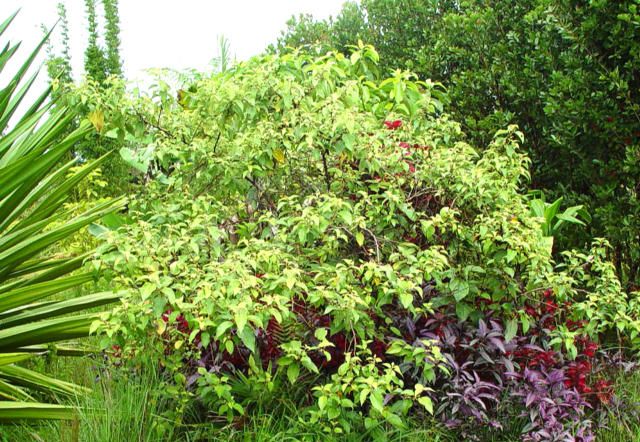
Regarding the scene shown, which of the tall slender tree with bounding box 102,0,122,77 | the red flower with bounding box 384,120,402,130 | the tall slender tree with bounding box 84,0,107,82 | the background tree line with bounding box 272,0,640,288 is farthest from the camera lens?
the tall slender tree with bounding box 102,0,122,77

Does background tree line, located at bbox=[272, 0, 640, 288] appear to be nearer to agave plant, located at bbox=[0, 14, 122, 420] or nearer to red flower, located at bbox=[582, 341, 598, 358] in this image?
red flower, located at bbox=[582, 341, 598, 358]

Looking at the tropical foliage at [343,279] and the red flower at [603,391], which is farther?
the red flower at [603,391]

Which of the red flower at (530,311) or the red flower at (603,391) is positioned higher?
the red flower at (530,311)

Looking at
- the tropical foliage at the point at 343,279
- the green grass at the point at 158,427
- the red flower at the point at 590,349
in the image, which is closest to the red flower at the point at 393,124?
the tropical foliage at the point at 343,279

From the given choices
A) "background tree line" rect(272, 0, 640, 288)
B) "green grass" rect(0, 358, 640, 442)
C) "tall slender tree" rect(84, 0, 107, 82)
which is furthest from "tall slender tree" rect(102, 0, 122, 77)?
"green grass" rect(0, 358, 640, 442)

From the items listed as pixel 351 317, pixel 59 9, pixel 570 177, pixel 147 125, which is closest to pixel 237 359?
pixel 351 317

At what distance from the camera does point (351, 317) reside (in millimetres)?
3434

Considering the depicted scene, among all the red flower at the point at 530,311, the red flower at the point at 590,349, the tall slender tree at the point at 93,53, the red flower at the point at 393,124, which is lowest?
the red flower at the point at 590,349

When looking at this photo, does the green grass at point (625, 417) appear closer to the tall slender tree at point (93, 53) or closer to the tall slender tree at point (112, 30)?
the tall slender tree at point (93, 53)

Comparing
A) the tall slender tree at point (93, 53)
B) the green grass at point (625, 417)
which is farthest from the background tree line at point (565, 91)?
the tall slender tree at point (93, 53)

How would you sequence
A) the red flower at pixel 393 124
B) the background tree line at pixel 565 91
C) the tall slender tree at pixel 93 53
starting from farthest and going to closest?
the tall slender tree at pixel 93 53
the background tree line at pixel 565 91
the red flower at pixel 393 124

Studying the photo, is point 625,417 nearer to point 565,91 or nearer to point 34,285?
point 565,91

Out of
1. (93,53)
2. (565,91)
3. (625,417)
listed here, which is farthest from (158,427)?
(93,53)

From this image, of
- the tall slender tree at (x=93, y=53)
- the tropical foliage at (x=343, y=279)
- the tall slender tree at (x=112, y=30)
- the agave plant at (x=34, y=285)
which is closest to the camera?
the tropical foliage at (x=343, y=279)
